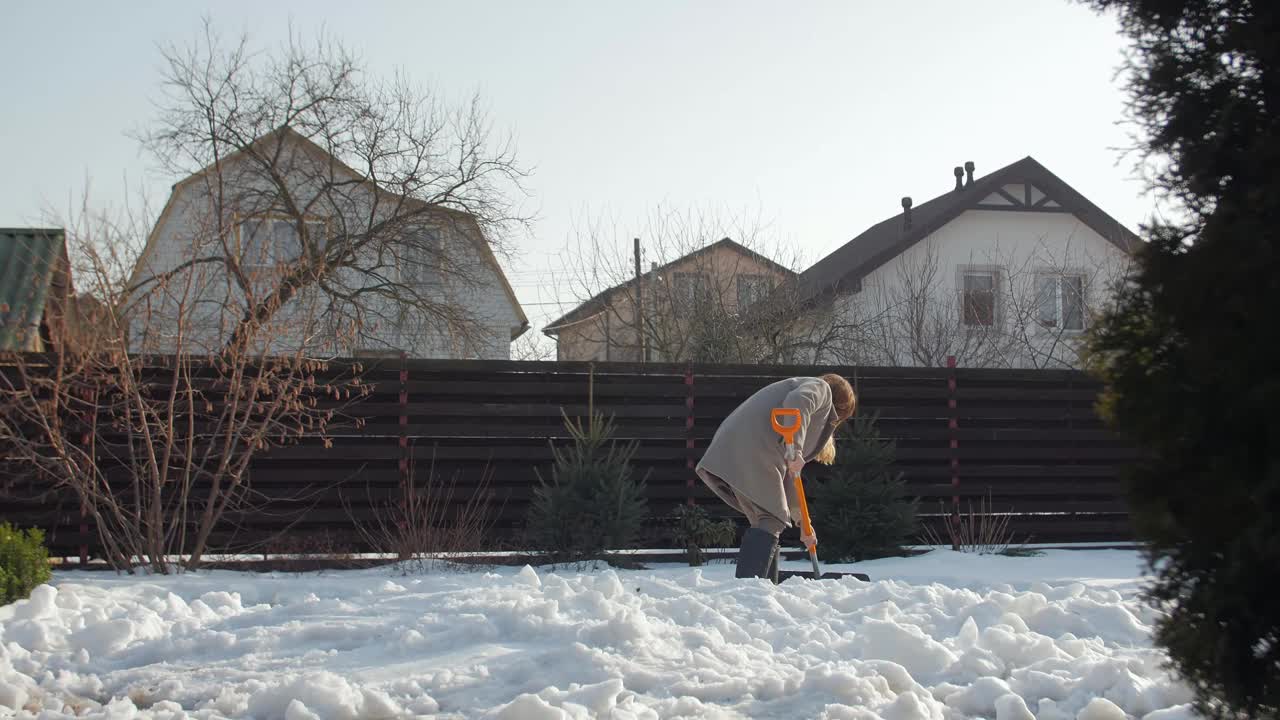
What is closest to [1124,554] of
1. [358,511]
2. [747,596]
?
[747,596]

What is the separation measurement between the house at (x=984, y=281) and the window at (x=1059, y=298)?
1.1 inches

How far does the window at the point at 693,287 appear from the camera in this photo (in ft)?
56.0

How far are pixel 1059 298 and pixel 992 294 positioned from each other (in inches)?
75.5

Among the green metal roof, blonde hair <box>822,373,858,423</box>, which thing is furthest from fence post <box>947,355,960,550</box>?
the green metal roof

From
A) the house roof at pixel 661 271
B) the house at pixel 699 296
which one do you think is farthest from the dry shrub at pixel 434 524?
the house roof at pixel 661 271

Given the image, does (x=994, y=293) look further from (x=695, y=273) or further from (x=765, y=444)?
(x=765, y=444)

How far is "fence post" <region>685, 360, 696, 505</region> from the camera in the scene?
34.1 feet

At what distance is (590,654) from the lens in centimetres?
461

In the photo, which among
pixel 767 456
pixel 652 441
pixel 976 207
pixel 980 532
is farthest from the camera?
pixel 976 207

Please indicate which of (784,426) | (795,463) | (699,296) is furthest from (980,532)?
(699,296)

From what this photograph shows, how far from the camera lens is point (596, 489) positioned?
967 centimetres

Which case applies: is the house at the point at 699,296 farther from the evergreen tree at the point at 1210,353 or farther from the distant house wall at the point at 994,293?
the evergreen tree at the point at 1210,353

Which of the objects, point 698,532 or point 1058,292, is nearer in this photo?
point 698,532

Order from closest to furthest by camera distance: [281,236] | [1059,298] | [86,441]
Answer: [86,441] < [281,236] < [1059,298]
